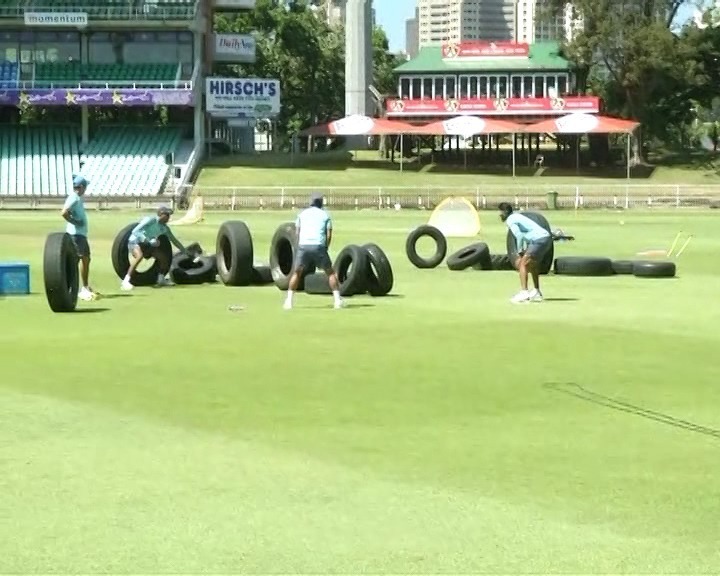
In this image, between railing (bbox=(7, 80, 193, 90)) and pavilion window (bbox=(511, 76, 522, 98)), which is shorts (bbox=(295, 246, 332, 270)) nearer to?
railing (bbox=(7, 80, 193, 90))

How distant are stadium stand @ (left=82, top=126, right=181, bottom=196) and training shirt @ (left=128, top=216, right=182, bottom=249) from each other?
4614cm

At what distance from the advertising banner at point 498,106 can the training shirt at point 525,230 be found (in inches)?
2474

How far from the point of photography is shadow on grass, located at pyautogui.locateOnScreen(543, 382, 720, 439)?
1134 cm

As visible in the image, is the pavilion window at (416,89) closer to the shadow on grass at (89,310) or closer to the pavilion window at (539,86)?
the pavilion window at (539,86)

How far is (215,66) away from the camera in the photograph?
9431 centimetres

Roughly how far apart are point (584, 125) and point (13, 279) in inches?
2197

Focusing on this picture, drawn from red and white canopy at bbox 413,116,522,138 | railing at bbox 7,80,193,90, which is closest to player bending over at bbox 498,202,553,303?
red and white canopy at bbox 413,116,522,138

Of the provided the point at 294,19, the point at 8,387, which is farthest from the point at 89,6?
the point at 8,387

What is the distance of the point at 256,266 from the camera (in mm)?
25297

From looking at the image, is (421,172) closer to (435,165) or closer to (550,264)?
(435,165)

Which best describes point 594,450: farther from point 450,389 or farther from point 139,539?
point 139,539

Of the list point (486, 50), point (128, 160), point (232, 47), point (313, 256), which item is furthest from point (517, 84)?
point (313, 256)

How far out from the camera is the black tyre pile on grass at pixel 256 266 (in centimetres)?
2227

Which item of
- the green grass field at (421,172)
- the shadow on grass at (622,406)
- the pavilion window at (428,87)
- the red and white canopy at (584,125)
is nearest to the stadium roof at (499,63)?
the pavilion window at (428,87)
